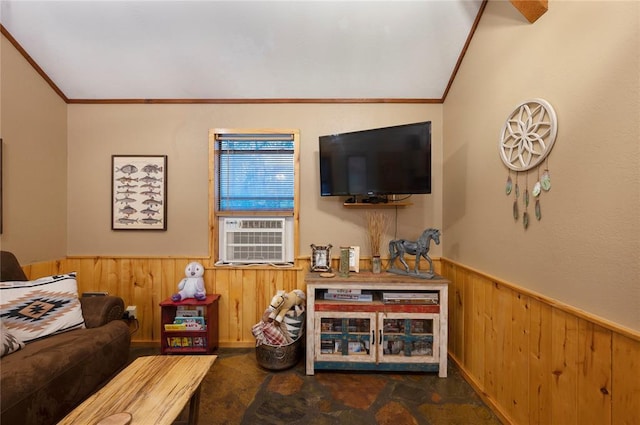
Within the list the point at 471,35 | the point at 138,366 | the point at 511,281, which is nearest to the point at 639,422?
the point at 511,281

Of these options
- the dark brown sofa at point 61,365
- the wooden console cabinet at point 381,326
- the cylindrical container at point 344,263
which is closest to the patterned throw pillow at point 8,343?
the dark brown sofa at point 61,365

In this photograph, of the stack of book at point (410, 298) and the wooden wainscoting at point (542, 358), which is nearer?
the wooden wainscoting at point (542, 358)

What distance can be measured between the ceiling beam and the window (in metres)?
1.86

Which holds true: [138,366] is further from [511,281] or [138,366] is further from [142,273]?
[511,281]

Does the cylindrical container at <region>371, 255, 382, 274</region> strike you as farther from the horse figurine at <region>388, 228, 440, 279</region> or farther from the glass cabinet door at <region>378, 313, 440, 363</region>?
the glass cabinet door at <region>378, 313, 440, 363</region>

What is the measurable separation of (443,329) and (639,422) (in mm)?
1097

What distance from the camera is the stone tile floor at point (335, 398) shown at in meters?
1.64

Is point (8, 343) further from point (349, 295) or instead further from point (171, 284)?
point (349, 295)

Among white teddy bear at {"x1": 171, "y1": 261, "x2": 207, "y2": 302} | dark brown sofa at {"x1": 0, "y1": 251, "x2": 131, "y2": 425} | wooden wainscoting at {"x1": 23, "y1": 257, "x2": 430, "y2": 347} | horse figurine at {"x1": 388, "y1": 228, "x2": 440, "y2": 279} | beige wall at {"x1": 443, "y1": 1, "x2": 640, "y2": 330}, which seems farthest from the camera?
wooden wainscoting at {"x1": 23, "y1": 257, "x2": 430, "y2": 347}

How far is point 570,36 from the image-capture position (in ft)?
4.01

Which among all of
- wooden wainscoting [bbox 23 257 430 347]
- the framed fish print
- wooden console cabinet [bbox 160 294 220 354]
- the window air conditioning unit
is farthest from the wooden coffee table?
the framed fish print

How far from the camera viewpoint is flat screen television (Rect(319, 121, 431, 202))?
6.72 ft

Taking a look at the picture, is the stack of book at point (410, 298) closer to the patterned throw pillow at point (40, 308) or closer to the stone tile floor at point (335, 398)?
the stone tile floor at point (335, 398)

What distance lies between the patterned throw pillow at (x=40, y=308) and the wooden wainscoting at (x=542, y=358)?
2.81 metres
